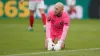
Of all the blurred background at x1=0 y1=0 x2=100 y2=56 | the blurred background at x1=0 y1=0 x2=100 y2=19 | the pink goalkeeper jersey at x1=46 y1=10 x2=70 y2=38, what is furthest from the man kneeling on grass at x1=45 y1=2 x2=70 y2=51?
the blurred background at x1=0 y1=0 x2=100 y2=19

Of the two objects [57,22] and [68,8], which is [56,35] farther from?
[68,8]

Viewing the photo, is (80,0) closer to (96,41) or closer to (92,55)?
(96,41)

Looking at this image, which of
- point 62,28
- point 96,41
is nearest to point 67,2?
point 96,41

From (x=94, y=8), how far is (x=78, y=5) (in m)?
0.90

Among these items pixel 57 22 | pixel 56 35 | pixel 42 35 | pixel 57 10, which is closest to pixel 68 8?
pixel 42 35

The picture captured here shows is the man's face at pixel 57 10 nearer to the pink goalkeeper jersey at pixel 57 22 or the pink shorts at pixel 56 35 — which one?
the pink goalkeeper jersey at pixel 57 22

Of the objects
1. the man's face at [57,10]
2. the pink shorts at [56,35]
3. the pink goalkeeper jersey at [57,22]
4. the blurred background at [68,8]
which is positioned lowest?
the blurred background at [68,8]

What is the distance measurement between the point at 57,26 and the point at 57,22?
0.17 metres

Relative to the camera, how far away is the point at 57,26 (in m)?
10.8

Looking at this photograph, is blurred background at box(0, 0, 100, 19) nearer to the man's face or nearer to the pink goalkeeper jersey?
the pink goalkeeper jersey

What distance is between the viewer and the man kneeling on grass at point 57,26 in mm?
10166

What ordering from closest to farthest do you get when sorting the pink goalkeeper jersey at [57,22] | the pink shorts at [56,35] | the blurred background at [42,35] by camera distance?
the blurred background at [42,35]
the pink goalkeeper jersey at [57,22]
the pink shorts at [56,35]

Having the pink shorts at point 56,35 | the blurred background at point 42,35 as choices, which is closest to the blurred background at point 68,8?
the blurred background at point 42,35

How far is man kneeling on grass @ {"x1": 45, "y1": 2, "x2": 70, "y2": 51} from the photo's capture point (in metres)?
10.2
